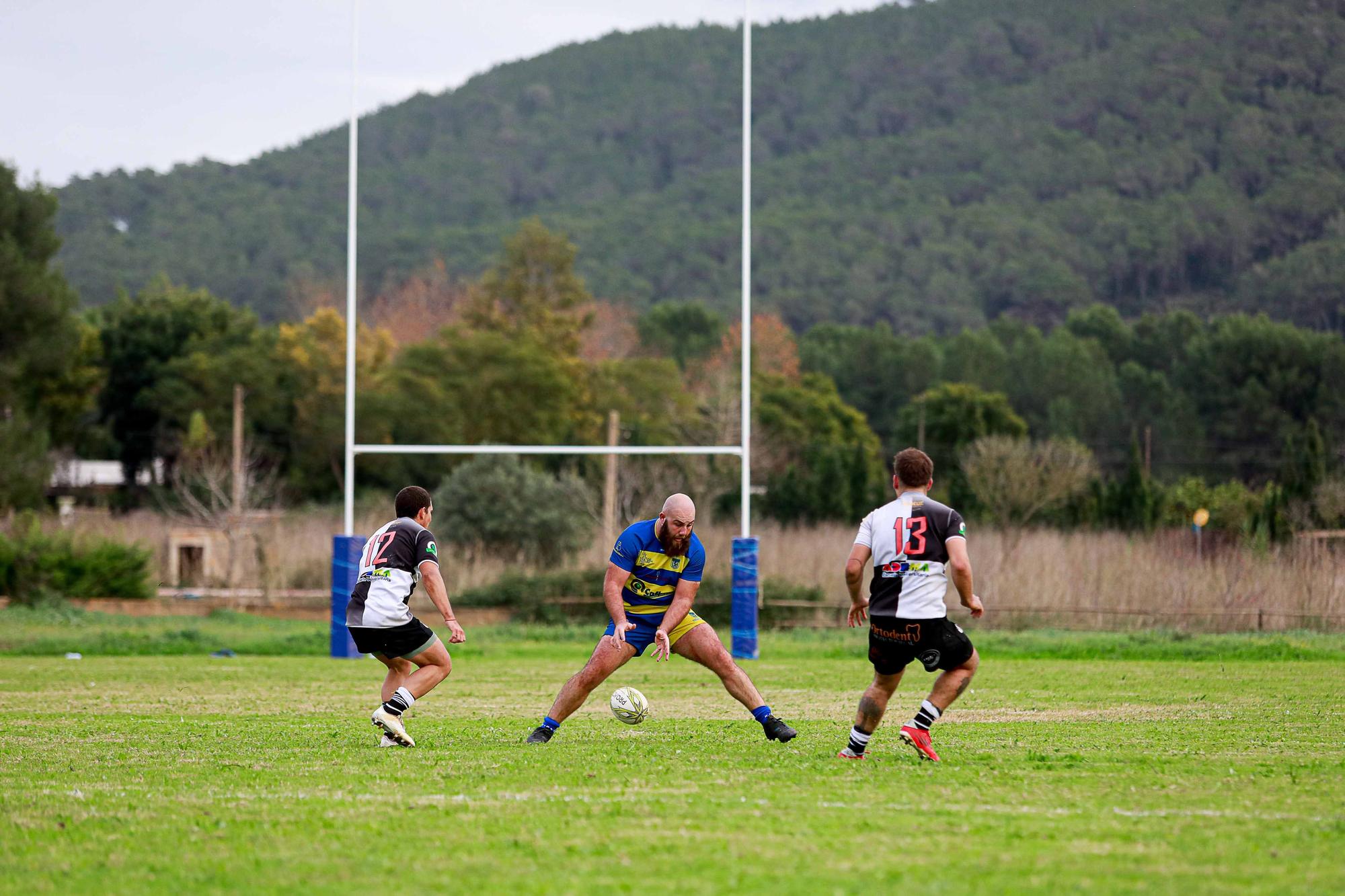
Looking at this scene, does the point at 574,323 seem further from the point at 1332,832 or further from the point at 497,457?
the point at 1332,832

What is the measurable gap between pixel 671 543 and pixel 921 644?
1680 mm

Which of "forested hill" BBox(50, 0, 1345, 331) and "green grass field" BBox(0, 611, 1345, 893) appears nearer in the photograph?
"green grass field" BBox(0, 611, 1345, 893)

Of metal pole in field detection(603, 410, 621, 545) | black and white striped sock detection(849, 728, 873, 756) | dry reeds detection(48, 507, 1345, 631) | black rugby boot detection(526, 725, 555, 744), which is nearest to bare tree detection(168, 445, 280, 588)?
dry reeds detection(48, 507, 1345, 631)

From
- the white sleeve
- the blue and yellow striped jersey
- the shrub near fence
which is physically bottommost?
the shrub near fence

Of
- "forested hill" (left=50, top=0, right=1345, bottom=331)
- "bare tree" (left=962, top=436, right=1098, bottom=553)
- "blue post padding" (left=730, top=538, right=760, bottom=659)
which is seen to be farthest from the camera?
"forested hill" (left=50, top=0, right=1345, bottom=331)

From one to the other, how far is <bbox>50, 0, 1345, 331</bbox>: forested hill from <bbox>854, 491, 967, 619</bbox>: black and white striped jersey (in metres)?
61.5

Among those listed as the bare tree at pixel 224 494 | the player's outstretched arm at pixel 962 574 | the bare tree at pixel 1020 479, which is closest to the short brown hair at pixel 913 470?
the player's outstretched arm at pixel 962 574

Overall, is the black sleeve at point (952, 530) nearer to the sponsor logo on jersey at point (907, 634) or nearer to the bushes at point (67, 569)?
the sponsor logo on jersey at point (907, 634)

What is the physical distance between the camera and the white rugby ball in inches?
387

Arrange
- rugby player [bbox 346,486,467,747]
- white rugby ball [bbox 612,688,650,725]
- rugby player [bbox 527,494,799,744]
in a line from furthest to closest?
1. white rugby ball [bbox 612,688,650,725]
2. rugby player [bbox 346,486,467,747]
3. rugby player [bbox 527,494,799,744]

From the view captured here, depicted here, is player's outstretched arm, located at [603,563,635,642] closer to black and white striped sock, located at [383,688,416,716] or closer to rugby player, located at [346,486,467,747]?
rugby player, located at [346,486,467,747]

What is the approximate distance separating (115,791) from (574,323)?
54.8m

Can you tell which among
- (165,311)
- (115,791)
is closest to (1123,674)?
(115,791)

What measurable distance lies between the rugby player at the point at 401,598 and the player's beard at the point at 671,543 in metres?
1.30
